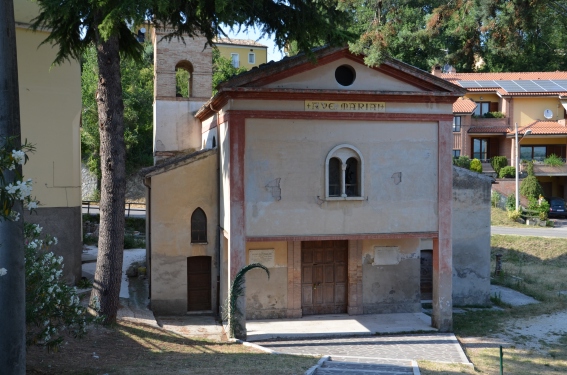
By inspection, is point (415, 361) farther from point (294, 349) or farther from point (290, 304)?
point (290, 304)

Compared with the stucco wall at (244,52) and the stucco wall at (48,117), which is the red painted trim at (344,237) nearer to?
the stucco wall at (48,117)

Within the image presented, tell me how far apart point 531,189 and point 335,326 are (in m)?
26.6

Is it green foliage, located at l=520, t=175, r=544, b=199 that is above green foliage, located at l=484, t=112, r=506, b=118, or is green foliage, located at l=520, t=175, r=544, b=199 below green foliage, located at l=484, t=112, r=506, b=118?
below

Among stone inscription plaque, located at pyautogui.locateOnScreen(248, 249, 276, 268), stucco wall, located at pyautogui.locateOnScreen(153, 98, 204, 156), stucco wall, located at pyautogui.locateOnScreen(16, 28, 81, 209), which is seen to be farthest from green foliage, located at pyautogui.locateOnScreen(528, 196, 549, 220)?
stucco wall, located at pyautogui.locateOnScreen(16, 28, 81, 209)

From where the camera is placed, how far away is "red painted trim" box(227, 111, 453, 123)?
15648 mm

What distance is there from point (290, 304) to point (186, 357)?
18.3 ft

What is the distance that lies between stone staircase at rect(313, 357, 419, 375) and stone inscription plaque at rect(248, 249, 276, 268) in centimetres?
454

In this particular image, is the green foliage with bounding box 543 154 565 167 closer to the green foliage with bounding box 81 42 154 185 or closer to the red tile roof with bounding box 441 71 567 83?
the red tile roof with bounding box 441 71 567 83

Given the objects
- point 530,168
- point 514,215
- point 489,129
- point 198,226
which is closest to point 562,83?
point 489,129

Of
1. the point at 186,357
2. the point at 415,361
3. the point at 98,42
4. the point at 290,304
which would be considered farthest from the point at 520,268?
the point at 98,42

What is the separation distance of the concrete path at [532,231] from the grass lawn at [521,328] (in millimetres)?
2867

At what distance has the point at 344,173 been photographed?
16312mm

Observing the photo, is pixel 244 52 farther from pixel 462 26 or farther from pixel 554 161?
pixel 462 26

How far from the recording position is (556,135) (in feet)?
143
